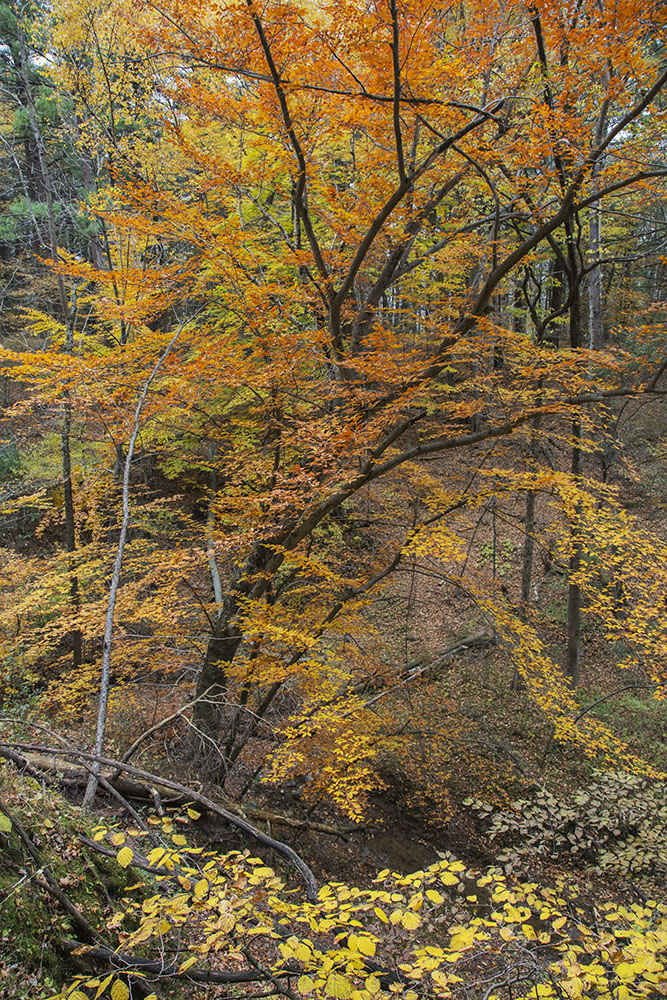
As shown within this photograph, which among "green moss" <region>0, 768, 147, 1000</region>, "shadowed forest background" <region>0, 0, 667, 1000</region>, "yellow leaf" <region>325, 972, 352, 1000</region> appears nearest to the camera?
"yellow leaf" <region>325, 972, 352, 1000</region>

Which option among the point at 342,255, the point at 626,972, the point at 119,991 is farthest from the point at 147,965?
the point at 342,255

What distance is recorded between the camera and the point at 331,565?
1104 cm

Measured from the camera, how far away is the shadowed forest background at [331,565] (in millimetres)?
2021

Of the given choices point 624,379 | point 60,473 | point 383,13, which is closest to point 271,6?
point 383,13

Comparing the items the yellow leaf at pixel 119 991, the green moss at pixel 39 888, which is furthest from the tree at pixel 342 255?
the yellow leaf at pixel 119 991

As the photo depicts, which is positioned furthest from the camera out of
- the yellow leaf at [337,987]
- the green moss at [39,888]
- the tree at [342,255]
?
the tree at [342,255]

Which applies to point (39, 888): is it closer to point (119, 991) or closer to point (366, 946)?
point (119, 991)

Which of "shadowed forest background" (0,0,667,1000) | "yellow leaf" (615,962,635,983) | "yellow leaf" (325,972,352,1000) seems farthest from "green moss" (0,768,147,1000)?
"yellow leaf" (615,962,635,983)

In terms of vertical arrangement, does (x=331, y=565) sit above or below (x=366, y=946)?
below

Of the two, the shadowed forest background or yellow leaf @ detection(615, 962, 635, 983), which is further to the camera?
the shadowed forest background

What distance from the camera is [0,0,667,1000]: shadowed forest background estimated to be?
2.02 meters

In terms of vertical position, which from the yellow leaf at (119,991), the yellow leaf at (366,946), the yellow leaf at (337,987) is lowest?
the yellow leaf at (119,991)

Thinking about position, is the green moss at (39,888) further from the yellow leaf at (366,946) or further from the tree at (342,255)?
the tree at (342,255)

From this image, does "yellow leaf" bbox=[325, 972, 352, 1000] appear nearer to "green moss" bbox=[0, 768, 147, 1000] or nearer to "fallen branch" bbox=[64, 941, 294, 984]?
"fallen branch" bbox=[64, 941, 294, 984]
